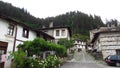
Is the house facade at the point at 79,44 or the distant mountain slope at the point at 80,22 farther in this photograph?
the distant mountain slope at the point at 80,22

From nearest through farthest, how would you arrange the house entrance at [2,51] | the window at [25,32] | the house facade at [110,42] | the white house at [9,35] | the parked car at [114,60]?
the house entrance at [2,51], the white house at [9,35], the window at [25,32], the parked car at [114,60], the house facade at [110,42]

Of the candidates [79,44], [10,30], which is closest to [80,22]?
[79,44]

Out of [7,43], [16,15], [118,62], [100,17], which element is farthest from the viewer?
[100,17]

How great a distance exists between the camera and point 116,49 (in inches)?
1075

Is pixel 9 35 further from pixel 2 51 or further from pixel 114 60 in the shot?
pixel 114 60

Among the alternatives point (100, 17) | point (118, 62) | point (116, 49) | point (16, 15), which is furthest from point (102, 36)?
point (100, 17)

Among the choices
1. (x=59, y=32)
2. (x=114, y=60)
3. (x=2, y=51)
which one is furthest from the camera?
(x=59, y=32)

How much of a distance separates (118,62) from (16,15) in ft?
133

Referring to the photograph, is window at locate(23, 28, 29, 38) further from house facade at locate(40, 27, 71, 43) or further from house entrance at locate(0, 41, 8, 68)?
house facade at locate(40, 27, 71, 43)

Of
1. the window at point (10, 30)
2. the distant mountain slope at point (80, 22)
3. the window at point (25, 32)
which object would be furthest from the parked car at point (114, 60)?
the distant mountain slope at point (80, 22)

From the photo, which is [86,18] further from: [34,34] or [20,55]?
[20,55]

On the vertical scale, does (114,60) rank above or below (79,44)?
below

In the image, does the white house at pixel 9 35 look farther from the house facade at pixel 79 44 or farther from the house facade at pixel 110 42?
the house facade at pixel 79 44

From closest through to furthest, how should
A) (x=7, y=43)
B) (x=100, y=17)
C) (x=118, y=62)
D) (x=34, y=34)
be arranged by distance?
1. (x=7, y=43)
2. (x=118, y=62)
3. (x=34, y=34)
4. (x=100, y=17)
